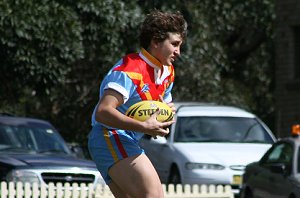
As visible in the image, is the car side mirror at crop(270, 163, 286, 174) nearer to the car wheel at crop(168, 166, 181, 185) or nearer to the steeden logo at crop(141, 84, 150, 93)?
the car wheel at crop(168, 166, 181, 185)

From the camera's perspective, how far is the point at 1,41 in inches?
798

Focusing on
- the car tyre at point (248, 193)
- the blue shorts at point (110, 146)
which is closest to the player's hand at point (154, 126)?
the blue shorts at point (110, 146)

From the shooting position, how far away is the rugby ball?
7648 millimetres

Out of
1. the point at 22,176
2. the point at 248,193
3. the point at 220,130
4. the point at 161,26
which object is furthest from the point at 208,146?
the point at 161,26

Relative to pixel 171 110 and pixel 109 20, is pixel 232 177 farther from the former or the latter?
pixel 171 110

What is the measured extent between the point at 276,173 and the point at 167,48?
8663 mm

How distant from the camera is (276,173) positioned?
16.3m

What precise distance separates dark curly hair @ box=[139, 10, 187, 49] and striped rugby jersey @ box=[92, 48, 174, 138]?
0.14 metres

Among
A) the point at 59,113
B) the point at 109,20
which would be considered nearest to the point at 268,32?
the point at 59,113

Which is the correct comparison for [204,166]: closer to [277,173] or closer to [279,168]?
[277,173]

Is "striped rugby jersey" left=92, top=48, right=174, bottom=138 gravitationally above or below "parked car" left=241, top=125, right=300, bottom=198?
above

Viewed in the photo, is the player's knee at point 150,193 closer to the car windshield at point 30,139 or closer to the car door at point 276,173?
the car door at point 276,173

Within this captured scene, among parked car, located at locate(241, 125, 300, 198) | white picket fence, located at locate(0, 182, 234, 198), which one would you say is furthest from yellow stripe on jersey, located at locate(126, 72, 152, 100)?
parked car, located at locate(241, 125, 300, 198)

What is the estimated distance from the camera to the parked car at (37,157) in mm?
15516
